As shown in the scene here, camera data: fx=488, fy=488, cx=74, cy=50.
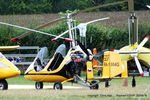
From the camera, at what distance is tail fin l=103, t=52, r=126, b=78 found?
1580 cm

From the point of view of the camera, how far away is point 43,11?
49.2 meters

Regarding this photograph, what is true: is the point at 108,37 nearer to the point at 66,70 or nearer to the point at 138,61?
the point at 138,61

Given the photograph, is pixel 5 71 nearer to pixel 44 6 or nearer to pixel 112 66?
pixel 112 66

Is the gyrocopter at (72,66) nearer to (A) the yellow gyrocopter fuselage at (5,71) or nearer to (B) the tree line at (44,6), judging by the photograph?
(A) the yellow gyrocopter fuselage at (5,71)

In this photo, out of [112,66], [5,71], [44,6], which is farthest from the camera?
[44,6]

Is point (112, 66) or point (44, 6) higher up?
point (44, 6)

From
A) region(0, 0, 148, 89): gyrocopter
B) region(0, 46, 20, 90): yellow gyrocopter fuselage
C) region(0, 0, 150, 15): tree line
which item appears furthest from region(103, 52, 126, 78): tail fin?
region(0, 0, 150, 15): tree line

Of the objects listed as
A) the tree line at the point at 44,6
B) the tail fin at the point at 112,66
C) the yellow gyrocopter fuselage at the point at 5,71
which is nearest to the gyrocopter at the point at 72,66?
the tail fin at the point at 112,66

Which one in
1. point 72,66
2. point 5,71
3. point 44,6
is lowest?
point 5,71

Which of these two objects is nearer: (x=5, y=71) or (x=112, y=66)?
(x=112, y=66)

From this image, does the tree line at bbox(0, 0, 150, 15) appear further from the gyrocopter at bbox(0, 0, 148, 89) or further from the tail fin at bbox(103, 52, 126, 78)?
the tail fin at bbox(103, 52, 126, 78)

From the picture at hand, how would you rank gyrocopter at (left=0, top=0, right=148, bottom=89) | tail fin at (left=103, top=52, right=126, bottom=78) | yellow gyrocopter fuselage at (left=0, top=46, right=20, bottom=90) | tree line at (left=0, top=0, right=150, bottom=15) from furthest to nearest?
tree line at (left=0, top=0, right=150, bottom=15), yellow gyrocopter fuselage at (left=0, top=46, right=20, bottom=90), gyrocopter at (left=0, top=0, right=148, bottom=89), tail fin at (left=103, top=52, right=126, bottom=78)

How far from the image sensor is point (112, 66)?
15867mm

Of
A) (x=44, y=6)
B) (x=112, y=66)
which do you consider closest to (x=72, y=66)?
(x=112, y=66)
